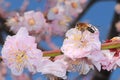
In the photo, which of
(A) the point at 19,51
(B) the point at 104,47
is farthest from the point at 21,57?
(B) the point at 104,47

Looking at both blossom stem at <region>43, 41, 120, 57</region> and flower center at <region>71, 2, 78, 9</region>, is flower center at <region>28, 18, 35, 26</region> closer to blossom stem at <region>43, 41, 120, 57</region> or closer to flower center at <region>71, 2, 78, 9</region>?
flower center at <region>71, 2, 78, 9</region>

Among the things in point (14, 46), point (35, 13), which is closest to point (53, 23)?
point (35, 13)

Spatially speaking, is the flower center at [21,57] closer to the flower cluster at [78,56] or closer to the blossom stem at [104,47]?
the flower cluster at [78,56]

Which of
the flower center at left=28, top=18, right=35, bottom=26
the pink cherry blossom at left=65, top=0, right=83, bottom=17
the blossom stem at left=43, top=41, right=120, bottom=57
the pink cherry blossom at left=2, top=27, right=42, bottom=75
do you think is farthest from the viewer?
the pink cherry blossom at left=65, top=0, right=83, bottom=17

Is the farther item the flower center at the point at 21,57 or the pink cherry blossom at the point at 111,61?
the flower center at the point at 21,57

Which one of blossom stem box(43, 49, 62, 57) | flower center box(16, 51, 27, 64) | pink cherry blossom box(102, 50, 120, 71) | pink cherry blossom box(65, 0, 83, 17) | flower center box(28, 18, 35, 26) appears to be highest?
pink cherry blossom box(65, 0, 83, 17)

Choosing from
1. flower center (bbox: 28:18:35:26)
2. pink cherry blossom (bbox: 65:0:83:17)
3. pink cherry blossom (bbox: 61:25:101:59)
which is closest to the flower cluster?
pink cherry blossom (bbox: 61:25:101:59)

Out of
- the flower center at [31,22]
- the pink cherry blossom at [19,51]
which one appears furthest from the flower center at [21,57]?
the flower center at [31,22]

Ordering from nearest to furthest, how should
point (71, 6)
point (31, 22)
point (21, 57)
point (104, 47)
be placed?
1. point (104, 47)
2. point (21, 57)
3. point (31, 22)
4. point (71, 6)

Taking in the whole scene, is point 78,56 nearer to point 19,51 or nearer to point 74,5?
point 19,51
